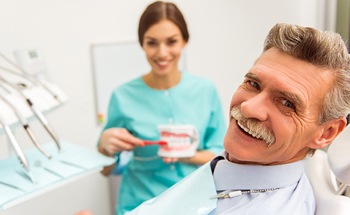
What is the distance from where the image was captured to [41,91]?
1253 mm

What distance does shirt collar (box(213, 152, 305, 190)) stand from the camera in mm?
926

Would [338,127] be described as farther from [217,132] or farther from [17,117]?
[17,117]

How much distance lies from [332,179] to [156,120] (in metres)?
0.66

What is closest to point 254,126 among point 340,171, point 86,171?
point 340,171

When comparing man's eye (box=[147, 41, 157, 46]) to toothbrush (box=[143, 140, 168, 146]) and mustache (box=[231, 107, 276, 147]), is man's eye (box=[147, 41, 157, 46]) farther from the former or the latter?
mustache (box=[231, 107, 276, 147])

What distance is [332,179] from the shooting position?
103 centimetres

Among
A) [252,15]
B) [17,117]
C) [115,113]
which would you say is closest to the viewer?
[17,117]

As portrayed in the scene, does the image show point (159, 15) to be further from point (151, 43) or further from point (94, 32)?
point (94, 32)

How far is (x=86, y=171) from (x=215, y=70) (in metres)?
1.16

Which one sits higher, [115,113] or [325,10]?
[325,10]

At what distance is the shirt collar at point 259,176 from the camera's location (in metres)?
0.93

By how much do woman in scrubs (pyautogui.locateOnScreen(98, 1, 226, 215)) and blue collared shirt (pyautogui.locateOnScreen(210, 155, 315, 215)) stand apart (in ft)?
1.43

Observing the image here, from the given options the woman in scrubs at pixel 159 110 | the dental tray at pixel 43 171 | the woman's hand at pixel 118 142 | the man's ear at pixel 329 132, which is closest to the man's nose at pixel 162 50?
the woman in scrubs at pixel 159 110

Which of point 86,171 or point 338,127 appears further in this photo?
point 86,171
